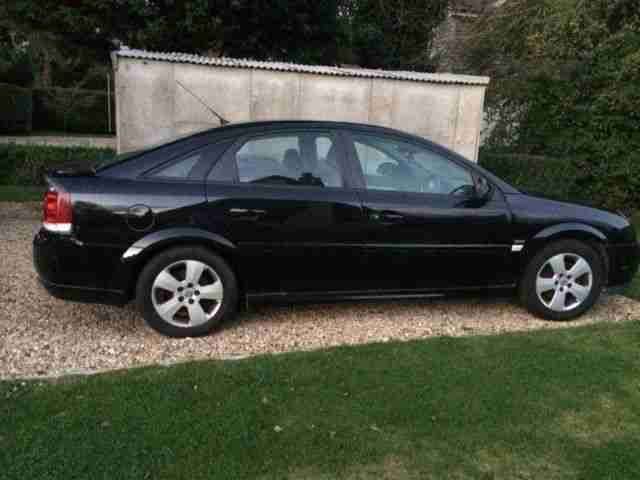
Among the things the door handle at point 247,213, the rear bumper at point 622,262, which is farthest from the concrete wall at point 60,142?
the rear bumper at point 622,262

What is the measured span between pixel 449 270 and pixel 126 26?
888 cm

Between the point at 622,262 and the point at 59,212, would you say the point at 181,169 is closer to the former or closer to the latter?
the point at 59,212

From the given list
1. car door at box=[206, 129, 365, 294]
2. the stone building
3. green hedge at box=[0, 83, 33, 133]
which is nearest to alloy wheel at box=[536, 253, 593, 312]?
car door at box=[206, 129, 365, 294]

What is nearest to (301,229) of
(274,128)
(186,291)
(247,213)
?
(247,213)

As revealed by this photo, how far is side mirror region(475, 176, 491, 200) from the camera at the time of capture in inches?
192

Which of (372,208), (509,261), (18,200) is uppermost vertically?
(372,208)

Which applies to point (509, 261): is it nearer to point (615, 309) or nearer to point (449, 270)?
point (449, 270)

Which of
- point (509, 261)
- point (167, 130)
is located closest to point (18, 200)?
point (167, 130)

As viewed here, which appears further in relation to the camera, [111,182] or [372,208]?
[372,208]

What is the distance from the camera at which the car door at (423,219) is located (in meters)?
4.68

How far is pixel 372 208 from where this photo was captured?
4.61m

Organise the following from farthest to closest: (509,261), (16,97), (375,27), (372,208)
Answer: (16,97) < (375,27) < (509,261) < (372,208)

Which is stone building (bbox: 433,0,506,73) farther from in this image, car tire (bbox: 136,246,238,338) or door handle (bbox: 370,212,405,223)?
car tire (bbox: 136,246,238,338)

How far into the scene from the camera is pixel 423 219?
4715 mm
